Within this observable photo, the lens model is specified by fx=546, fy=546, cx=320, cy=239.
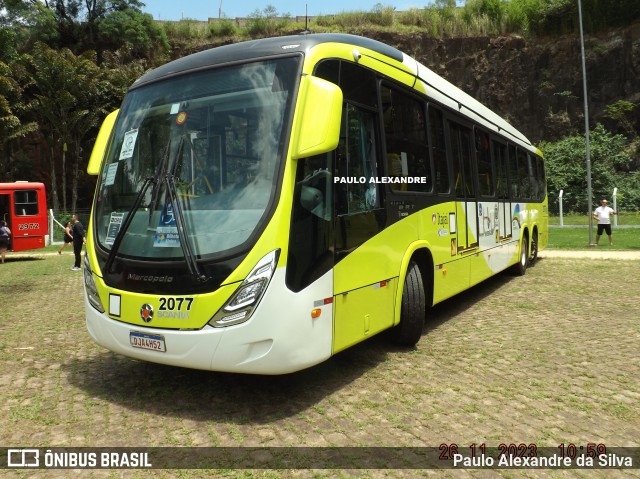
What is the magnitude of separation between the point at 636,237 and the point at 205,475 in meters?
22.6

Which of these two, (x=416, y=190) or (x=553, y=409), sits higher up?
(x=416, y=190)

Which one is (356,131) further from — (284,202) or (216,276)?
(216,276)

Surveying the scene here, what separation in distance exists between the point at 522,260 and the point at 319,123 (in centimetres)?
921

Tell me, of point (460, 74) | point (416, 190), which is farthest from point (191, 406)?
point (460, 74)

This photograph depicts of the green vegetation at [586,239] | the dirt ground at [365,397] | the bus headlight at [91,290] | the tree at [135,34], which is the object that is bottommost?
the dirt ground at [365,397]

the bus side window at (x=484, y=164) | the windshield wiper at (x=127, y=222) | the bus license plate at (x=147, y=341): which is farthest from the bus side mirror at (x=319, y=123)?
the bus side window at (x=484, y=164)

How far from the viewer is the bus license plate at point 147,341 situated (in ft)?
13.6

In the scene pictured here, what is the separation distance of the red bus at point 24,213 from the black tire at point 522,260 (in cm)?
1815

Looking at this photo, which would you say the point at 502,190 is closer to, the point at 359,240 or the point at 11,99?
the point at 359,240

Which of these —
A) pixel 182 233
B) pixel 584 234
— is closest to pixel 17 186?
pixel 182 233

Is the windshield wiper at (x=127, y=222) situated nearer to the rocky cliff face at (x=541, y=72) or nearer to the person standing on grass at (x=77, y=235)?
the person standing on grass at (x=77, y=235)

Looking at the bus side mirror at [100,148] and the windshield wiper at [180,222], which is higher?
the bus side mirror at [100,148]

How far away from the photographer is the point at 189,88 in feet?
15.6

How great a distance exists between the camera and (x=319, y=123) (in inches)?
158
